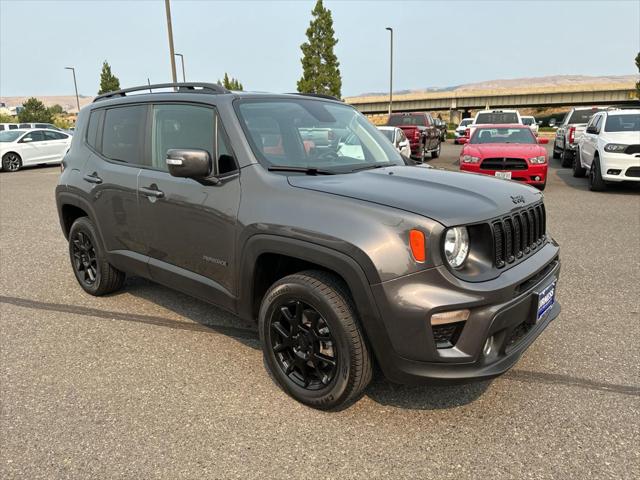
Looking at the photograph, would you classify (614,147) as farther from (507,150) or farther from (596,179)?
(507,150)

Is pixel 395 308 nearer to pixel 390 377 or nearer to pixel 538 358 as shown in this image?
pixel 390 377

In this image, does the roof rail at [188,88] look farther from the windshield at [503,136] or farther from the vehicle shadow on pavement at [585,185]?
the vehicle shadow on pavement at [585,185]

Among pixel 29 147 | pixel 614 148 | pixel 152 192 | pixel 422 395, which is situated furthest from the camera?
pixel 29 147

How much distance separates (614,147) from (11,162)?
1912 centimetres

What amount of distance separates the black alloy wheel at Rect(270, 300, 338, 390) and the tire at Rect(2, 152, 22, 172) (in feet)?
62.8

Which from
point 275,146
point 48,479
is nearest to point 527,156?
point 275,146

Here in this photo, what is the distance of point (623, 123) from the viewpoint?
11117 mm

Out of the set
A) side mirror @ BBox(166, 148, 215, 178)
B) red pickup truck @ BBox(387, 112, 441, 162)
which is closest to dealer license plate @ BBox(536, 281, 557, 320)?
side mirror @ BBox(166, 148, 215, 178)

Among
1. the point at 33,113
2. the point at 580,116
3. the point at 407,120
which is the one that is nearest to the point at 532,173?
the point at 580,116

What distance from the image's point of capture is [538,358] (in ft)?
11.6

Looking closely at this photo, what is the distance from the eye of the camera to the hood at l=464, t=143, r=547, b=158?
10.5m

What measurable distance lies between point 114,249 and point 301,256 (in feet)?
7.38

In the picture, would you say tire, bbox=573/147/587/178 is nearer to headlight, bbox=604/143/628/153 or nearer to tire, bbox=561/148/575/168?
tire, bbox=561/148/575/168

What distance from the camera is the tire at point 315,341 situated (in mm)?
2648
